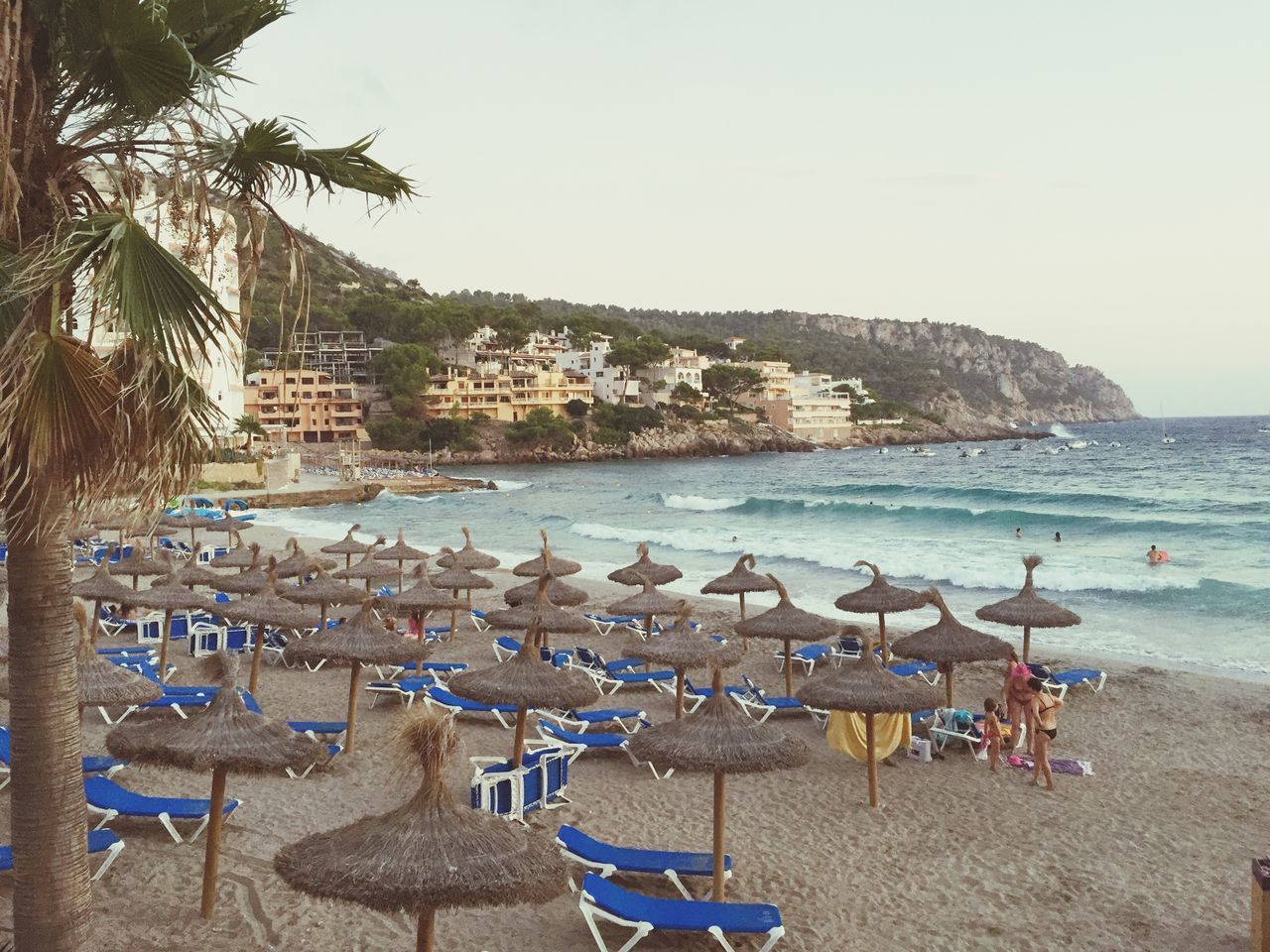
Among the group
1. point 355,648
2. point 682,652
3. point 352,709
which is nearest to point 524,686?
point 355,648

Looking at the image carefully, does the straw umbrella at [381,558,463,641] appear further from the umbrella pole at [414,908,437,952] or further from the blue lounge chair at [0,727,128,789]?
the umbrella pole at [414,908,437,952]

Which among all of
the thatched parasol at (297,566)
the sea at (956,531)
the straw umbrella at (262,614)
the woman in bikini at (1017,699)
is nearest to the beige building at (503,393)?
the sea at (956,531)

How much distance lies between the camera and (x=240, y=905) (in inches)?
232

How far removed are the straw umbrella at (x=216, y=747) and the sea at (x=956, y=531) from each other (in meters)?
12.4

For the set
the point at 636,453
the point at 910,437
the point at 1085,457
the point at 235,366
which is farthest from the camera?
the point at 910,437

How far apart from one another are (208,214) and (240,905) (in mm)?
4226

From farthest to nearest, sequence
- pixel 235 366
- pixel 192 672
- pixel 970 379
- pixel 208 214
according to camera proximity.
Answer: pixel 970 379, pixel 192 672, pixel 208 214, pixel 235 366

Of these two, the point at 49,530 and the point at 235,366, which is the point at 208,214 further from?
the point at 49,530

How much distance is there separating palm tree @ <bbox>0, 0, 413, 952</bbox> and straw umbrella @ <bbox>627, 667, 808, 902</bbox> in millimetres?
3382

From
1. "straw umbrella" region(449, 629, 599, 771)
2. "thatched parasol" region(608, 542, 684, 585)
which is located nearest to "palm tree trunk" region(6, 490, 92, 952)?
"straw umbrella" region(449, 629, 599, 771)

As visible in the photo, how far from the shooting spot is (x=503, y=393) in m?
87.6

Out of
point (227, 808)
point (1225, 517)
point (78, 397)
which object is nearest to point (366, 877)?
point (78, 397)

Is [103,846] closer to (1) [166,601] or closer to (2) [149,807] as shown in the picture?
(2) [149,807]

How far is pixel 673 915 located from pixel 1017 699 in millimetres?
5173
